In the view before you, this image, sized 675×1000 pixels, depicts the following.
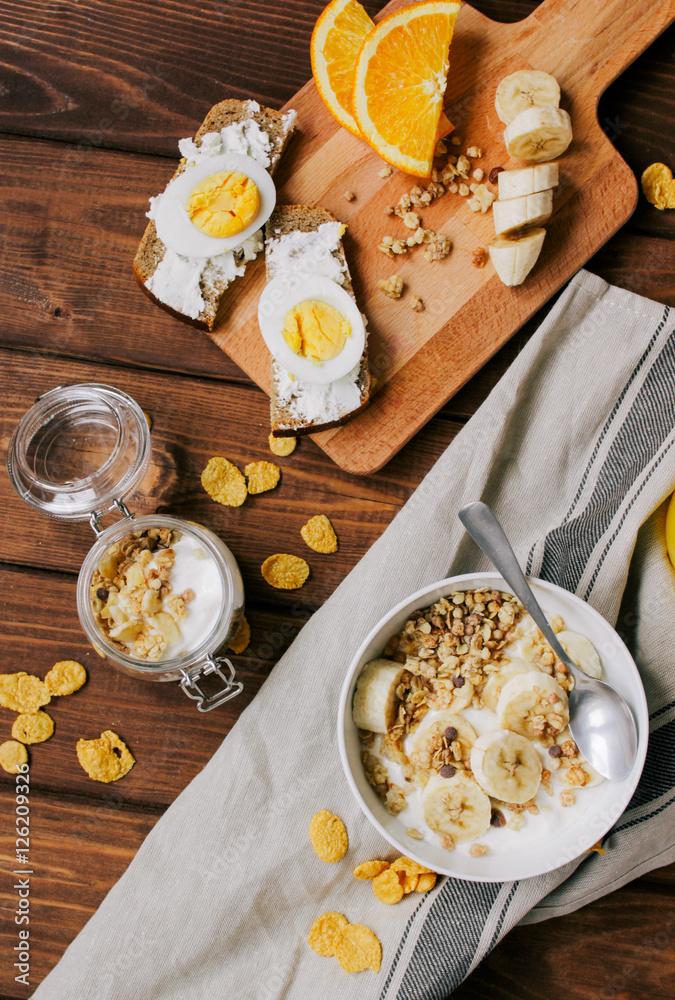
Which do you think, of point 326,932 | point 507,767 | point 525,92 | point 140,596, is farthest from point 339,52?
point 326,932

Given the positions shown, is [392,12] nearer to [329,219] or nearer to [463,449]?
[329,219]

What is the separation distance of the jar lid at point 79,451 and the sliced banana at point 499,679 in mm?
781

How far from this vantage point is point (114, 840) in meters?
1.53

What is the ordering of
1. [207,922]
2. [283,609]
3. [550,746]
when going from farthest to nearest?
[283,609]
[207,922]
[550,746]

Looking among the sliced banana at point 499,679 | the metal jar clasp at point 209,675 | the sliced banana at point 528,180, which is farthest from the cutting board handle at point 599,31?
the metal jar clasp at point 209,675

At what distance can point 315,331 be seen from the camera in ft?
4.68

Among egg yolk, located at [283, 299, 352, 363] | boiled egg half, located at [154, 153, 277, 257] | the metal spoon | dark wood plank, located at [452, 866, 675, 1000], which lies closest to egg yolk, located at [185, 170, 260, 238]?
boiled egg half, located at [154, 153, 277, 257]

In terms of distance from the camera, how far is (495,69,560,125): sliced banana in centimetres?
141

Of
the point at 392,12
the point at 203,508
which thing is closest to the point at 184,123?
the point at 392,12

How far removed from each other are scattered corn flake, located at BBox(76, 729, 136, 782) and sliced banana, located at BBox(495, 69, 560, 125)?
1.48 m

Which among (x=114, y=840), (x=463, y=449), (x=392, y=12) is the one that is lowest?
(x=114, y=840)

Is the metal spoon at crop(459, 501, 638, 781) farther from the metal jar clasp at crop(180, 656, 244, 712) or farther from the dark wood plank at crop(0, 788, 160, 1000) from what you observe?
the dark wood plank at crop(0, 788, 160, 1000)

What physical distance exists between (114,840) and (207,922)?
267mm

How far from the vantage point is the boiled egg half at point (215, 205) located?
1.43 metres
